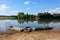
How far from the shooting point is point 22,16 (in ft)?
354

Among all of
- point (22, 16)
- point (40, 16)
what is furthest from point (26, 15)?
point (40, 16)

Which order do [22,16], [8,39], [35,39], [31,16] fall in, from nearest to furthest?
[35,39]
[8,39]
[22,16]
[31,16]

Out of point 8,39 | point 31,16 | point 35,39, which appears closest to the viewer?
point 35,39

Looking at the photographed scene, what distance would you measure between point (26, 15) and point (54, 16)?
85.7ft

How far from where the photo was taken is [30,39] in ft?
48.5

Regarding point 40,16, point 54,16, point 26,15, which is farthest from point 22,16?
point 54,16

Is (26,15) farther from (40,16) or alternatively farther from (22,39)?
(22,39)

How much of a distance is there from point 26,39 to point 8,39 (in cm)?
252

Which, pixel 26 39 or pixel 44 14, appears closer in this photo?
pixel 26 39

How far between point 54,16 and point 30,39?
102m

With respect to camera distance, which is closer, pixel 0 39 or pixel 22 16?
pixel 0 39

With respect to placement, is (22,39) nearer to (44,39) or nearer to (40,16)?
(44,39)

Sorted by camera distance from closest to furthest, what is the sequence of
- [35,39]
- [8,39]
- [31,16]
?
[35,39], [8,39], [31,16]

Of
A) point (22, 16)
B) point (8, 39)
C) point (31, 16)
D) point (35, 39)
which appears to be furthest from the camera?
point (31, 16)
